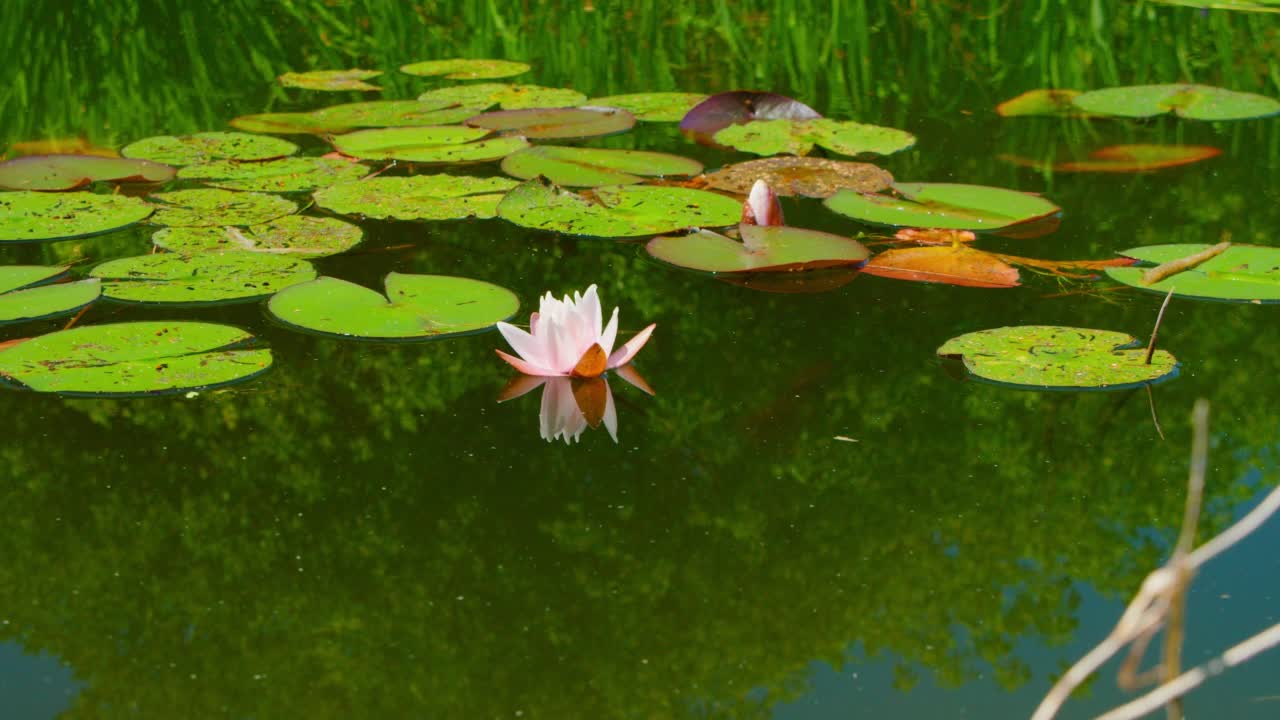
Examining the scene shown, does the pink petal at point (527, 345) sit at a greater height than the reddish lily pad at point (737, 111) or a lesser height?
lesser

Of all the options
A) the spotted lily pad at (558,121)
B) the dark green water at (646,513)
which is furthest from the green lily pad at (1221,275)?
the spotted lily pad at (558,121)

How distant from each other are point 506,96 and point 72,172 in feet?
4.70

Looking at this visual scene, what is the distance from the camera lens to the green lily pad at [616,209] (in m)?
3.09

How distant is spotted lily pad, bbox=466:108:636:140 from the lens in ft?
13.0

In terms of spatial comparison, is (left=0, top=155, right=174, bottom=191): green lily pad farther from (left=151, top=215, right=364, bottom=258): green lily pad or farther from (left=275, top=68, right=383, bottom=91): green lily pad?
(left=275, top=68, right=383, bottom=91): green lily pad

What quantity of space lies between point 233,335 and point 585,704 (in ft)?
4.16

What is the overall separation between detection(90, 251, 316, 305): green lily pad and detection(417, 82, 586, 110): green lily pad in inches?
61.9

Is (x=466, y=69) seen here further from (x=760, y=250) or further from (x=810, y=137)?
(x=760, y=250)

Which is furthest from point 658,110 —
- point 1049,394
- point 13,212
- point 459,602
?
point 459,602

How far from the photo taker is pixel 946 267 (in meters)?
2.83

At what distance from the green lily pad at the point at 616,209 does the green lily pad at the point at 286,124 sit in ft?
3.39

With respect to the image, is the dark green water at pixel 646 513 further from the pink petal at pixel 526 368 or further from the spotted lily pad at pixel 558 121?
the spotted lily pad at pixel 558 121

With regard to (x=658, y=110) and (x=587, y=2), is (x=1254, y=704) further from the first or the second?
(x=587, y=2)

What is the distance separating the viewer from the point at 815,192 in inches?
132
